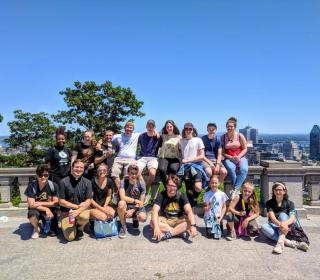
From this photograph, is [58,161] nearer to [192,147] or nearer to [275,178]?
[192,147]

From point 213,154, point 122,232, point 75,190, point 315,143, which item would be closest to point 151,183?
point 122,232

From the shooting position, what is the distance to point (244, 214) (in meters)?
5.65

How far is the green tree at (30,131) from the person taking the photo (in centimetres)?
2538

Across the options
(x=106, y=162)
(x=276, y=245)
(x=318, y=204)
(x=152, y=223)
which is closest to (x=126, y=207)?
(x=152, y=223)

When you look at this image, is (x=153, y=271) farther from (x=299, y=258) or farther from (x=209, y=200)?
(x=299, y=258)

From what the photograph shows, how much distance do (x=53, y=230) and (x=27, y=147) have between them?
72.7 feet

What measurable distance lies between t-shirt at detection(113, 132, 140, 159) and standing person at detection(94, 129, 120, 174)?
11 centimetres

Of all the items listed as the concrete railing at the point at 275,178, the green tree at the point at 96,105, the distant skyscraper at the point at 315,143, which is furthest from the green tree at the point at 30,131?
the distant skyscraper at the point at 315,143

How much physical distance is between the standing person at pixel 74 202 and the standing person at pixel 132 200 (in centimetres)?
60

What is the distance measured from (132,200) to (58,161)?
5.47ft

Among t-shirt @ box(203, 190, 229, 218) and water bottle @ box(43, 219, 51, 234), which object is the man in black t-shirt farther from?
water bottle @ box(43, 219, 51, 234)

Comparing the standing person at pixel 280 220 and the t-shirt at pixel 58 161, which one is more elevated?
the t-shirt at pixel 58 161

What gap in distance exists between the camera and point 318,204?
708 centimetres

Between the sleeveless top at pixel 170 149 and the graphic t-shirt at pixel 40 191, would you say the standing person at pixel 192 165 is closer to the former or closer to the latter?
the sleeveless top at pixel 170 149
